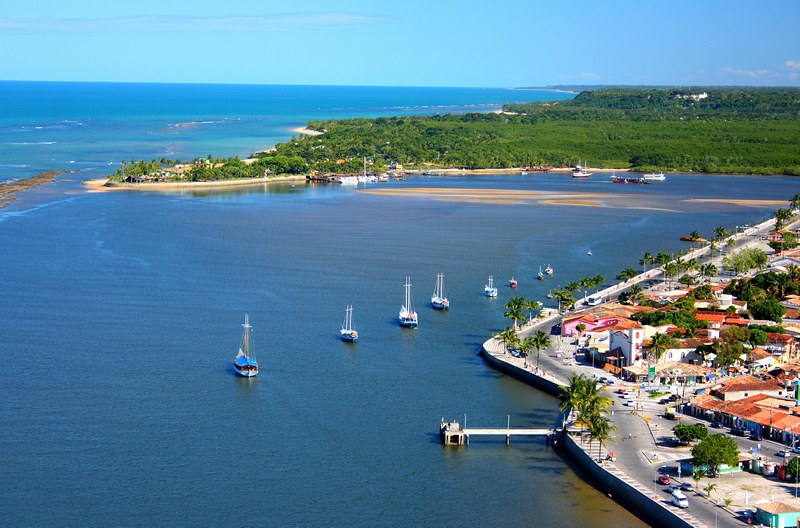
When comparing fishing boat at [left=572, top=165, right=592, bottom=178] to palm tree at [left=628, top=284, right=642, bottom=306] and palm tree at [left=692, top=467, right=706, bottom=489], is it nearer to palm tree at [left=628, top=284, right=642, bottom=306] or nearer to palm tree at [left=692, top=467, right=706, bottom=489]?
palm tree at [left=628, top=284, right=642, bottom=306]

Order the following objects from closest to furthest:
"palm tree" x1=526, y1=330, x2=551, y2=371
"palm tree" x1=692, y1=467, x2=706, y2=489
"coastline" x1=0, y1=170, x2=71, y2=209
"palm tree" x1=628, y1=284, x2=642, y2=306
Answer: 1. "palm tree" x1=692, y1=467, x2=706, y2=489
2. "palm tree" x1=526, y1=330, x2=551, y2=371
3. "palm tree" x1=628, y1=284, x2=642, y2=306
4. "coastline" x1=0, y1=170, x2=71, y2=209

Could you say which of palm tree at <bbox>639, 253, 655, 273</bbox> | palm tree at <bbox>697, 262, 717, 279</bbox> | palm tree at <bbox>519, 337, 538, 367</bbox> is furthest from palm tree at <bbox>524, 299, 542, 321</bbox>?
palm tree at <bbox>639, 253, 655, 273</bbox>

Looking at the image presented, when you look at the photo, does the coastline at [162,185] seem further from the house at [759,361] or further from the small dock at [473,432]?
the house at [759,361]

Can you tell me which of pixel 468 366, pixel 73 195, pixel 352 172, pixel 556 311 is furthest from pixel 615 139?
pixel 468 366

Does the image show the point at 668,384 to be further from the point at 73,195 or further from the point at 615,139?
the point at 615,139

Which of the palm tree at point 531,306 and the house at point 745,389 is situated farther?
the palm tree at point 531,306

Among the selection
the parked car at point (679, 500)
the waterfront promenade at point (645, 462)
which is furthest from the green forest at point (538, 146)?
the parked car at point (679, 500)

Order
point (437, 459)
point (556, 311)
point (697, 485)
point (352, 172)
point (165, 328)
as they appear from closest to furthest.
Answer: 1. point (697, 485)
2. point (437, 459)
3. point (165, 328)
4. point (556, 311)
5. point (352, 172)
